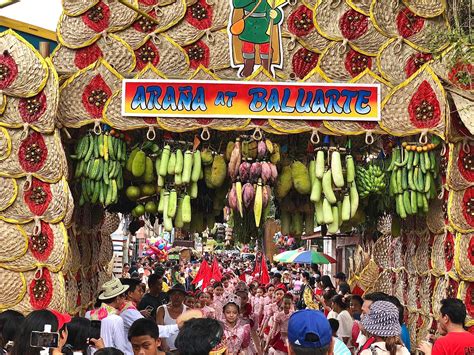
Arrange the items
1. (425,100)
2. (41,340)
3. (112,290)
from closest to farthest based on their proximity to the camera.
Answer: (41,340) → (112,290) → (425,100)

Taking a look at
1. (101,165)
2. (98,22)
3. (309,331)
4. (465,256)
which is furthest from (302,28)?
(309,331)

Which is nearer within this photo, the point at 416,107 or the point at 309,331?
the point at 309,331

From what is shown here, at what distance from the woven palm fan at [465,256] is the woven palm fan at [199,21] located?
3420 millimetres

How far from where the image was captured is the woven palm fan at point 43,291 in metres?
7.64

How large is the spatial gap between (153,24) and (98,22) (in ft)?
1.99

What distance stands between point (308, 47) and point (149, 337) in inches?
174

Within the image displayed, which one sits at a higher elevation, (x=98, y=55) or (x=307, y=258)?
(x=98, y=55)

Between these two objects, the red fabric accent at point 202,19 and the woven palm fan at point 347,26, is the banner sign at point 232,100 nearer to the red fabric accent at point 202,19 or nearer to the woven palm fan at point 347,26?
the woven palm fan at point 347,26

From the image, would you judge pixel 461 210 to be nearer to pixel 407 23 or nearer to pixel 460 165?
pixel 460 165

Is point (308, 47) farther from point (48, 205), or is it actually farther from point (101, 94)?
point (48, 205)

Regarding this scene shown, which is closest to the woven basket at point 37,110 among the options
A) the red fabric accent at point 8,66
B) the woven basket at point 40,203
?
the red fabric accent at point 8,66

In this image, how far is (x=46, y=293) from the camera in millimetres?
7691

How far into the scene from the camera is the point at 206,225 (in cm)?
934

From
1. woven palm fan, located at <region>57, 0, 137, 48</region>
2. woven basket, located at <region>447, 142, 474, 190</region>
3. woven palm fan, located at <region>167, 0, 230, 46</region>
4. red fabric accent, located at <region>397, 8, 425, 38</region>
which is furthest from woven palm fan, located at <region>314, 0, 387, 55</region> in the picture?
woven palm fan, located at <region>57, 0, 137, 48</region>
